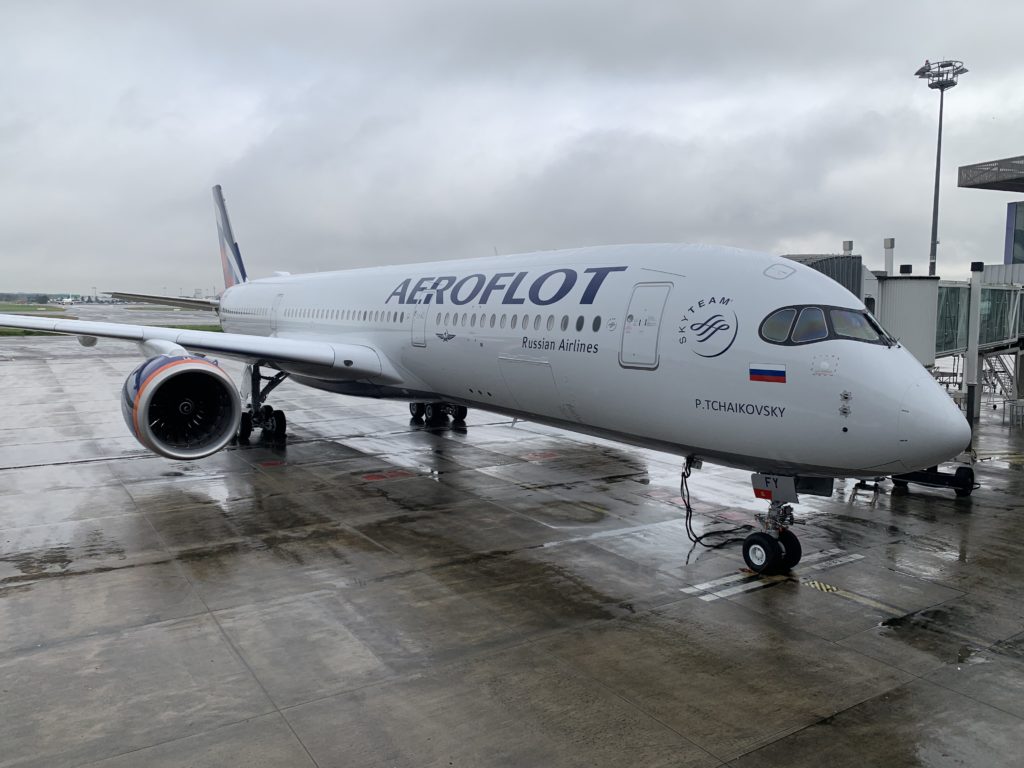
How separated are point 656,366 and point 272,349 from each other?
8.69 m

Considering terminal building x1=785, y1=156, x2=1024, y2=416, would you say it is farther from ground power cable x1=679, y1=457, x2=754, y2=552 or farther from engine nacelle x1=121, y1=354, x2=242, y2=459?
engine nacelle x1=121, y1=354, x2=242, y2=459

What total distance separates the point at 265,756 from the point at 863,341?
6896 mm

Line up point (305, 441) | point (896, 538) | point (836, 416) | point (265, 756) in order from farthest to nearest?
point (305, 441) < point (896, 538) < point (836, 416) < point (265, 756)

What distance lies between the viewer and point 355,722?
18.8 ft

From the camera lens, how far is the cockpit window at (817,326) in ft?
26.4

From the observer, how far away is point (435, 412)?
20.6 metres

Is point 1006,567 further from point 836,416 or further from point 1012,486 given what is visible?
point 1012,486

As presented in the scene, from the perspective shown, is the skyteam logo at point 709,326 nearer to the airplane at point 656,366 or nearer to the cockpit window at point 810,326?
the airplane at point 656,366

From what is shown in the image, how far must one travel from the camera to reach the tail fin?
2666cm

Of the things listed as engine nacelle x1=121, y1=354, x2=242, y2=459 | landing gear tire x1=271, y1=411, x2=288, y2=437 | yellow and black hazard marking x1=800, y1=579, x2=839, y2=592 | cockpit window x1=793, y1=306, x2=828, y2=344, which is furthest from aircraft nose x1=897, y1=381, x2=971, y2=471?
landing gear tire x1=271, y1=411, x2=288, y2=437

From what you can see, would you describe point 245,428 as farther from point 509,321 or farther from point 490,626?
point 490,626

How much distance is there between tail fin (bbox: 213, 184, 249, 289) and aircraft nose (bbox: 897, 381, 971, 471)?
23.3 meters

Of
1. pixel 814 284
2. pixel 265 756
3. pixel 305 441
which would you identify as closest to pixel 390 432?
pixel 305 441

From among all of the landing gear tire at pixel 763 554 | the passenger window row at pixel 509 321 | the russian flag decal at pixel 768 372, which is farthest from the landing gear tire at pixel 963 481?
the passenger window row at pixel 509 321
